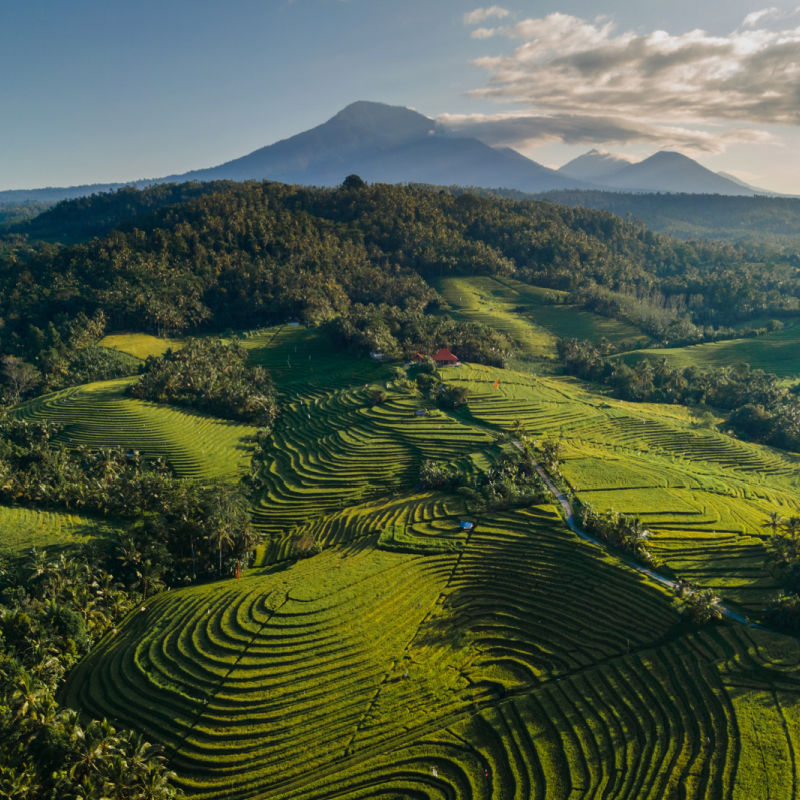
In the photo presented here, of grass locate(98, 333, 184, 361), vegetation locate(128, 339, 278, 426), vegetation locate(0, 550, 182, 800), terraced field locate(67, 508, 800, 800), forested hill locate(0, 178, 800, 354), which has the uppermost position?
forested hill locate(0, 178, 800, 354)

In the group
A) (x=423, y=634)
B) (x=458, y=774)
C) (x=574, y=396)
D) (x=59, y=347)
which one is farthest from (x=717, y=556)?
(x=59, y=347)

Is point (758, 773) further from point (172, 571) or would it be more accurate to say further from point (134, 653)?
point (172, 571)

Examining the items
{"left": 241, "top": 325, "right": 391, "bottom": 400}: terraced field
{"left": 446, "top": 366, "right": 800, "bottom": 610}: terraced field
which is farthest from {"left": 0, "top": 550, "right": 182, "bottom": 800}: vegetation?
{"left": 241, "top": 325, "right": 391, "bottom": 400}: terraced field

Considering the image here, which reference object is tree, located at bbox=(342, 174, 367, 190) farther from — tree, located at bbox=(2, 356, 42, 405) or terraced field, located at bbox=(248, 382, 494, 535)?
tree, located at bbox=(2, 356, 42, 405)

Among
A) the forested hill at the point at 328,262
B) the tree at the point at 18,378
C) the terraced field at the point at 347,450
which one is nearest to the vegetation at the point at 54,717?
the terraced field at the point at 347,450

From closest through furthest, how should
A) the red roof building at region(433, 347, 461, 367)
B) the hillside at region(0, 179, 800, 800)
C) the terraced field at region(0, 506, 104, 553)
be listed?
the hillside at region(0, 179, 800, 800) → the terraced field at region(0, 506, 104, 553) → the red roof building at region(433, 347, 461, 367)

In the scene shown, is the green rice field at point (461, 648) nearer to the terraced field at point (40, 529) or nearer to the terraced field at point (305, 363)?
the terraced field at point (40, 529)

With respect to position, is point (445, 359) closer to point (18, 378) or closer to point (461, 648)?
point (461, 648)

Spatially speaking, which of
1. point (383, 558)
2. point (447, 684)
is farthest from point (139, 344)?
point (447, 684)
